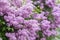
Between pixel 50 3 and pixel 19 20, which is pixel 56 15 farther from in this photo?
pixel 19 20

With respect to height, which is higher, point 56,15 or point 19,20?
point 19,20

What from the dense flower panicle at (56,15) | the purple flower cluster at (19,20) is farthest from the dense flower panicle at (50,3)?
the purple flower cluster at (19,20)

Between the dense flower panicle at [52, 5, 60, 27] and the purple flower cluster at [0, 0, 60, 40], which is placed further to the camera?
the dense flower panicle at [52, 5, 60, 27]

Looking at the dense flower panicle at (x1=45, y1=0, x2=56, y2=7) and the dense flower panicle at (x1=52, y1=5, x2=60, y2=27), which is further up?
the dense flower panicle at (x1=45, y1=0, x2=56, y2=7)

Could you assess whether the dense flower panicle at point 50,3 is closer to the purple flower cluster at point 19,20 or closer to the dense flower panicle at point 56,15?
the dense flower panicle at point 56,15

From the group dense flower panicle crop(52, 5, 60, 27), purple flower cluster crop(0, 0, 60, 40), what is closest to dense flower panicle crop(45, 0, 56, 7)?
dense flower panicle crop(52, 5, 60, 27)

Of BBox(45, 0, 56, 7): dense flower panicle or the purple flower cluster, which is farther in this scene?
BBox(45, 0, 56, 7): dense flower panicle

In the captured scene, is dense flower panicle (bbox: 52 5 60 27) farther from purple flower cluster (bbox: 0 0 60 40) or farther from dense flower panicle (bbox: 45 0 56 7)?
purple flower cluster (bbox: 0 0 60 40)

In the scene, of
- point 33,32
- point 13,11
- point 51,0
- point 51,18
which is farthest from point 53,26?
point 13,11

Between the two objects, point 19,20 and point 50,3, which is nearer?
point 19,20

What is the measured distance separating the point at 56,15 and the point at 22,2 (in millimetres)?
1139

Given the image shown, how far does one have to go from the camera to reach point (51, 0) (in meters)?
5.41

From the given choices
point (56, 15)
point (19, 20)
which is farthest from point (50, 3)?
point (19, 20)

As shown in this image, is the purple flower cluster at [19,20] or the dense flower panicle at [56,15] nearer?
the purple flower cluster at [19,20]
